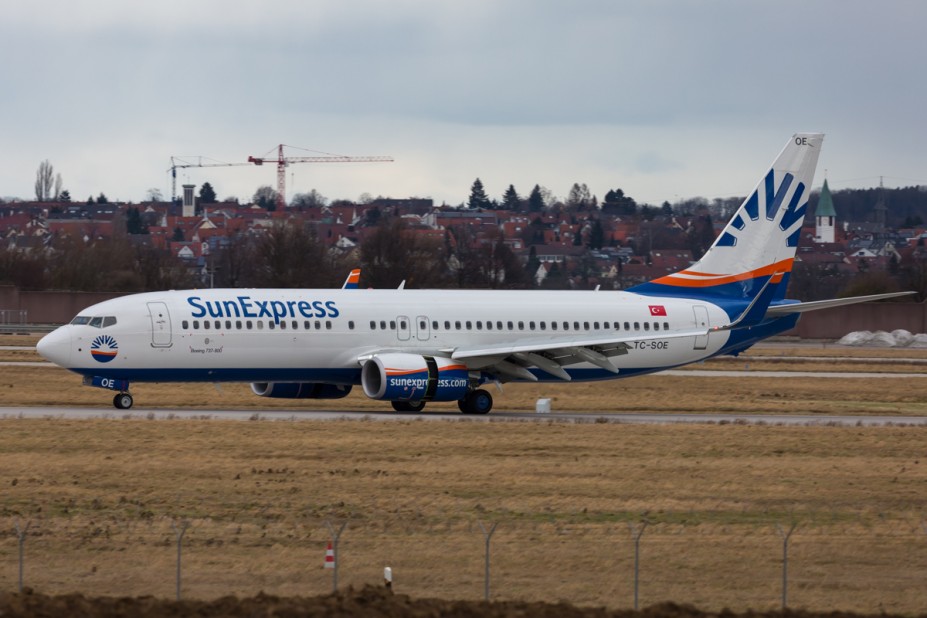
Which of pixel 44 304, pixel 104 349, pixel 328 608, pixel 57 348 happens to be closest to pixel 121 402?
pixel 104 349

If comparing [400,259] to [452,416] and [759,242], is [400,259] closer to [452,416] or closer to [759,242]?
[759,242]

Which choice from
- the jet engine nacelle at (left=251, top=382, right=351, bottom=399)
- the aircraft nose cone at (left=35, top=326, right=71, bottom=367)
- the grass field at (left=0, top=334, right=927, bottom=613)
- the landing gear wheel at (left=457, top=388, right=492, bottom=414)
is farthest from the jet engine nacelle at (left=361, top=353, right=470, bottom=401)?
the aircraft nose cone at (left=35, top=326, right=71, bottom=367)

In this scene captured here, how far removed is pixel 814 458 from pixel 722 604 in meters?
16.6

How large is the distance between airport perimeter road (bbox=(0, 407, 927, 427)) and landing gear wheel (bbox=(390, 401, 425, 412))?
2.42 feet

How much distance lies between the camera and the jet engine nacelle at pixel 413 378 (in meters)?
43.8

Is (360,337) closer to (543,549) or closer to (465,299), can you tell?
(465,299)

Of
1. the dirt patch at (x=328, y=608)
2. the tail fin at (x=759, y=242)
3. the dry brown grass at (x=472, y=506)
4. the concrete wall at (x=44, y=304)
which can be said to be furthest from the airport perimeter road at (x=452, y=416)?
the concrete wall at (x=44, y=304)

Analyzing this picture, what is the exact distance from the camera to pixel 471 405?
4675cm

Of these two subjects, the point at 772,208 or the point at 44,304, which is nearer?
the point at 772,208

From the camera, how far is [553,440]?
125ft

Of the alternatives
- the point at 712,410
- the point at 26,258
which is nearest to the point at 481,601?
the point at 712,410

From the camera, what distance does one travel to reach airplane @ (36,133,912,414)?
142 ft

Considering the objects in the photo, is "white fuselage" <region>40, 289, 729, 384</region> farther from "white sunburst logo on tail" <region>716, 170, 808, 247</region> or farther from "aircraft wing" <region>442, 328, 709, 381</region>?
"white sunburst logo on tail" <region>716, 170, 808, 247</region>

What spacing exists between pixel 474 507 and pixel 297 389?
67.4ft
